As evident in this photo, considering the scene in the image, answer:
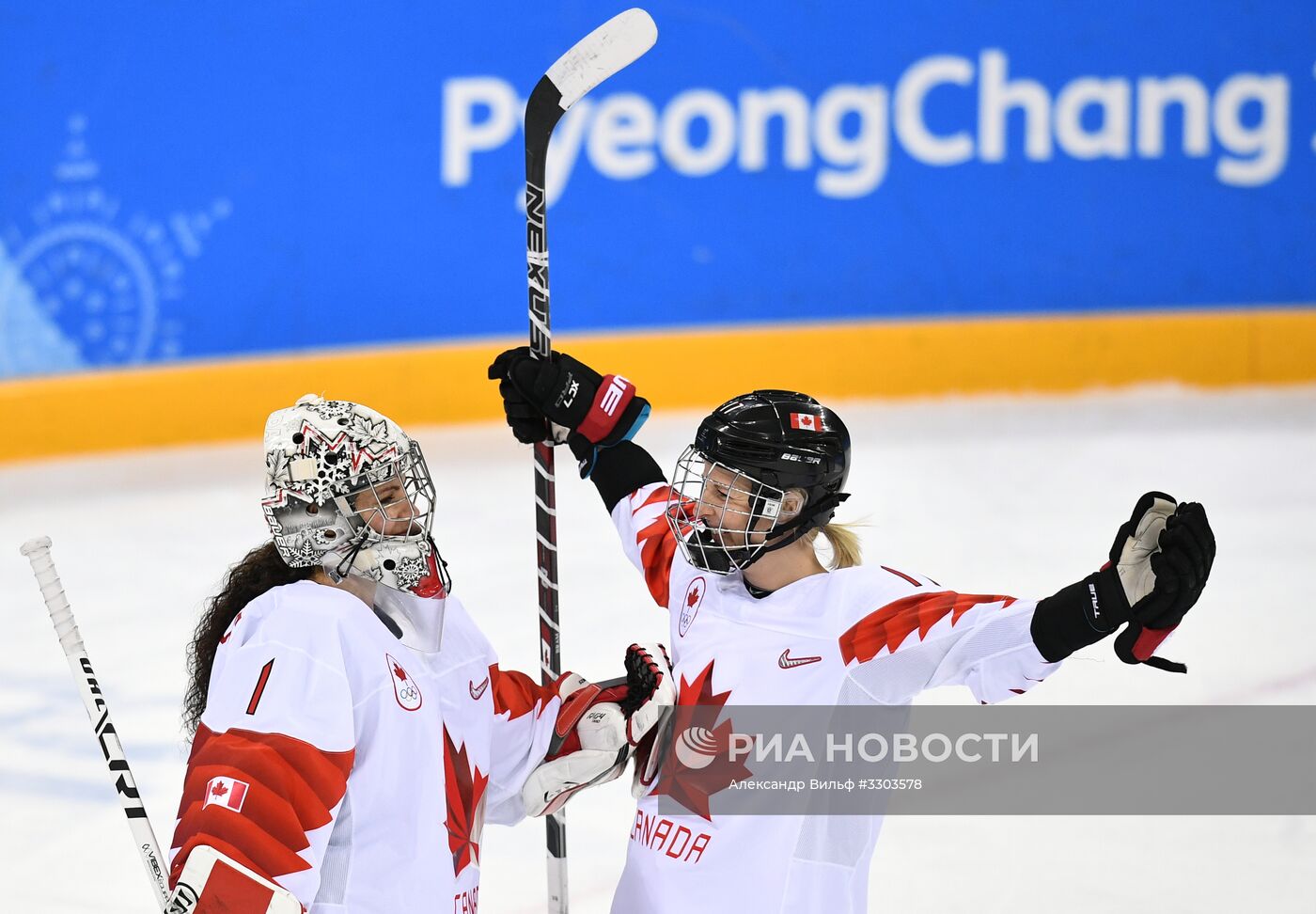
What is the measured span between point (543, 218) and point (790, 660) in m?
0.75

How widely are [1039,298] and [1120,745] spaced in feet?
11.9

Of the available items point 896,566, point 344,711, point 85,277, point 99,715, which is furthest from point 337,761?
point 85,277

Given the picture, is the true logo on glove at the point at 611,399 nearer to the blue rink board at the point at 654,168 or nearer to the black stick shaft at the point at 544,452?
the black stick shaft at the point at 544,452

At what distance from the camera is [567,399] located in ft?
6.57

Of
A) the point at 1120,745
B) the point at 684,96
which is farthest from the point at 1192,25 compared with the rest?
the point at 1120,745

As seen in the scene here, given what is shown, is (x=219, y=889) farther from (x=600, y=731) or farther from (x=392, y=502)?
(x=600, y=731)

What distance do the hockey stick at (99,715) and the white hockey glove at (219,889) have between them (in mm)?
301

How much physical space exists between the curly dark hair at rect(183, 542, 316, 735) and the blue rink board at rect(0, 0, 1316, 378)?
14.6 feet

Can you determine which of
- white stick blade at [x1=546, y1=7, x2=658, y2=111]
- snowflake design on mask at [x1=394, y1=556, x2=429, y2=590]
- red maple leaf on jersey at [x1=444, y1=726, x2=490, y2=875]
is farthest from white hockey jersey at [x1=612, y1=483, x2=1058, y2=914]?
white stick blade at [x1=546, y1=7, x2=658, y2=111]

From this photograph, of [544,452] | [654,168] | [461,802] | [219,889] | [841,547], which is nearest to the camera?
[219,889]

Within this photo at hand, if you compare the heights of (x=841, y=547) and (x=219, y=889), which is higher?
(x=841, y=547)

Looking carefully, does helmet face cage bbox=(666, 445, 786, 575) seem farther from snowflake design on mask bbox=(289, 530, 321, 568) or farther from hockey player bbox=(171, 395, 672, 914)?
snowflake design on mask bbox=(289, 530, 321, 568)

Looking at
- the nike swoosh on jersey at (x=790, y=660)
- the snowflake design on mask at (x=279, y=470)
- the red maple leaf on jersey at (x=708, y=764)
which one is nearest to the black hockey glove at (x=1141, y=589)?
the nike swoosh on jersey at (x=790, y=660)

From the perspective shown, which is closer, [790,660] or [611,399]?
[790,660]
